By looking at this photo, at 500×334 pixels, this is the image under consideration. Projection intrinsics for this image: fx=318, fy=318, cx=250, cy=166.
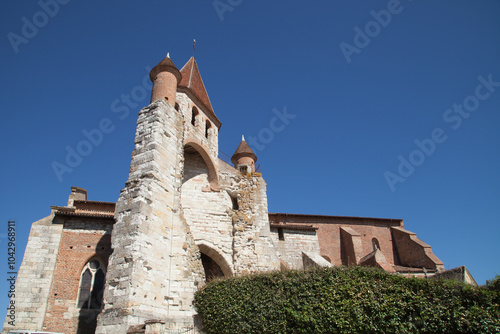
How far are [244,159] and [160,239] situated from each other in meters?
13.8

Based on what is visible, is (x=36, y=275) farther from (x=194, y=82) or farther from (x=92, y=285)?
(x=194, y=82)

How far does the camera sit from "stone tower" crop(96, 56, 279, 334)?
380 inches

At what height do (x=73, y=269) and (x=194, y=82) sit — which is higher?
(x=194, y=82)

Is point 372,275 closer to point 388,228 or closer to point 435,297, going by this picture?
point 435,297

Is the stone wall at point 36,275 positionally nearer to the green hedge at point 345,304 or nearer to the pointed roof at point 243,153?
the green hedge at point 345,304

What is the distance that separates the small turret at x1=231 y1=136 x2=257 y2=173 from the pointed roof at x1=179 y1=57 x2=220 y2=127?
4.83m

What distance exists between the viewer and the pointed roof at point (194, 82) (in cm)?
1836

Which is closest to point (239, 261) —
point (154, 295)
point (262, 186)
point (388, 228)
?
point (262, 186)

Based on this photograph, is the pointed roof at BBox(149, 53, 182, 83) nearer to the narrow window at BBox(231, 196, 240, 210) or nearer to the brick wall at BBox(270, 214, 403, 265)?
the narrow window at BBox(231, 196, 240, 210)

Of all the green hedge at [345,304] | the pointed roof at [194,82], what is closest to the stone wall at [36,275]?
the green hedge at [345,304]

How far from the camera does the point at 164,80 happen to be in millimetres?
15086

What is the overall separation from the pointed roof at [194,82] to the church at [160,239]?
0.11 meters

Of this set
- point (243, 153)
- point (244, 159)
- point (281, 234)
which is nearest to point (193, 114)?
point (243, 153)

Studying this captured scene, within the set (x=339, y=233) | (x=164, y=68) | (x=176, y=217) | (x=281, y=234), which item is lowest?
(x=176, y=217)
